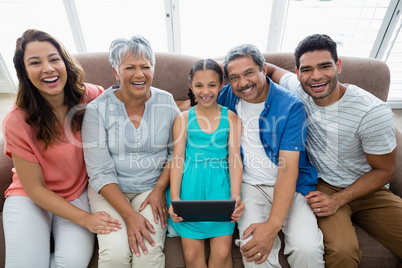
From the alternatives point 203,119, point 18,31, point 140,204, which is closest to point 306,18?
point 203,119

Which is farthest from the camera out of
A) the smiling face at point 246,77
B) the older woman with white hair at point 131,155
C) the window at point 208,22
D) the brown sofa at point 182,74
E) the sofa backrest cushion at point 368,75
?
the window at point 208,22

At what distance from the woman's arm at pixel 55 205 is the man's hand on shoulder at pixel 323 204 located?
0.96m

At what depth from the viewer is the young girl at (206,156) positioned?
3.96 ft

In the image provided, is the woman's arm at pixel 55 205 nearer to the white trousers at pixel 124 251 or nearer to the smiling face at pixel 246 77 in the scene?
the white trousers at pixel 124 251

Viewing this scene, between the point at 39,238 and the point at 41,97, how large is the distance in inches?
25.9

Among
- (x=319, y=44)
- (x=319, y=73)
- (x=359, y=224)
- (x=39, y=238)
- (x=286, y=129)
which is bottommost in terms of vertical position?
(x=359, y=224)

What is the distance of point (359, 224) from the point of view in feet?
4.40

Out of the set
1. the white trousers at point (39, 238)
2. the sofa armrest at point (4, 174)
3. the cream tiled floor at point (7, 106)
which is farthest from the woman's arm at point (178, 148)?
the cream tiled floor at point (7, 106)

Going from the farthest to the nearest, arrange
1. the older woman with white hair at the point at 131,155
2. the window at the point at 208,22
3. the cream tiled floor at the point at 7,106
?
the cream tiled floor at the point at 7,106 < the window at the point at 208,22 < the older woman with white hair at the point at 131,155

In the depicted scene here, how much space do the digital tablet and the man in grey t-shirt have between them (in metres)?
0.48

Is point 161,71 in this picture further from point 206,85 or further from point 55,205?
point 55,205

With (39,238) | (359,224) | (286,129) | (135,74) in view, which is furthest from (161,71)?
(359,224)

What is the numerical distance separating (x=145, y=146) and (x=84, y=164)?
353 mm

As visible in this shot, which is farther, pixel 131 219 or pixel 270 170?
pixel 270 170
